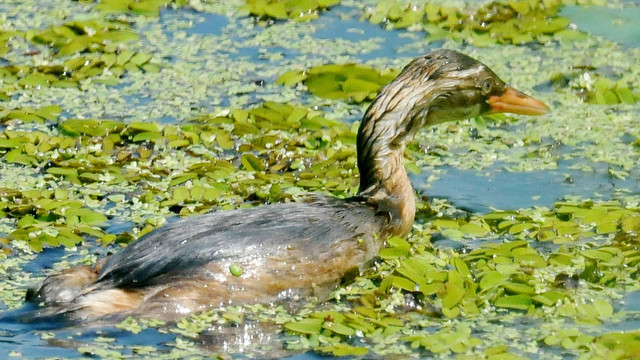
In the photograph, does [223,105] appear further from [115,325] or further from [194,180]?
[115,325]

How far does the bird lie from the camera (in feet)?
21.9

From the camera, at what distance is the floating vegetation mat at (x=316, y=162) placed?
650cm

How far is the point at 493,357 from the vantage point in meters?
6.12

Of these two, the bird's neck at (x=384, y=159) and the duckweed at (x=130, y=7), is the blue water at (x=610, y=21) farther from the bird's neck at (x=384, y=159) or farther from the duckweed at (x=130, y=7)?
the bird's neck at (x=384, y=159)

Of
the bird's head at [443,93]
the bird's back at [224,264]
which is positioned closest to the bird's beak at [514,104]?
the bird's head at [443,93]

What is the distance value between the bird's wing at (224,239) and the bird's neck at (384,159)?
0.52 m

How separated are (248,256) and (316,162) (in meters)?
2.30

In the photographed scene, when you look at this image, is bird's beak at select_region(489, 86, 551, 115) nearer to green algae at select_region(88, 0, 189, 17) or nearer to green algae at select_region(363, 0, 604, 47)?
green algae at select_region(363, 0, 604, 47)

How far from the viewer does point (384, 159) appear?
26.2 ft

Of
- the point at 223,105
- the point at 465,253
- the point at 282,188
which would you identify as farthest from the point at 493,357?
the point at 223,105

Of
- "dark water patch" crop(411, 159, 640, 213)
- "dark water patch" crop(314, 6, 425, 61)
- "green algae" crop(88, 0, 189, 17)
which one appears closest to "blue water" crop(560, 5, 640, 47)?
"dark water patch" crop(314, 6, 425, 61)

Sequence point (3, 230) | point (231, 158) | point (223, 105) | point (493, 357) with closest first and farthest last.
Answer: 1. point (493, 357)
2. point (3, 230)
3. point (231, 158)
4. point (223, 105)

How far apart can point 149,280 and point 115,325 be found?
0.36 metres

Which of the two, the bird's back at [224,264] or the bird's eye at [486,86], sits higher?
the bird's eye at [486,86]
